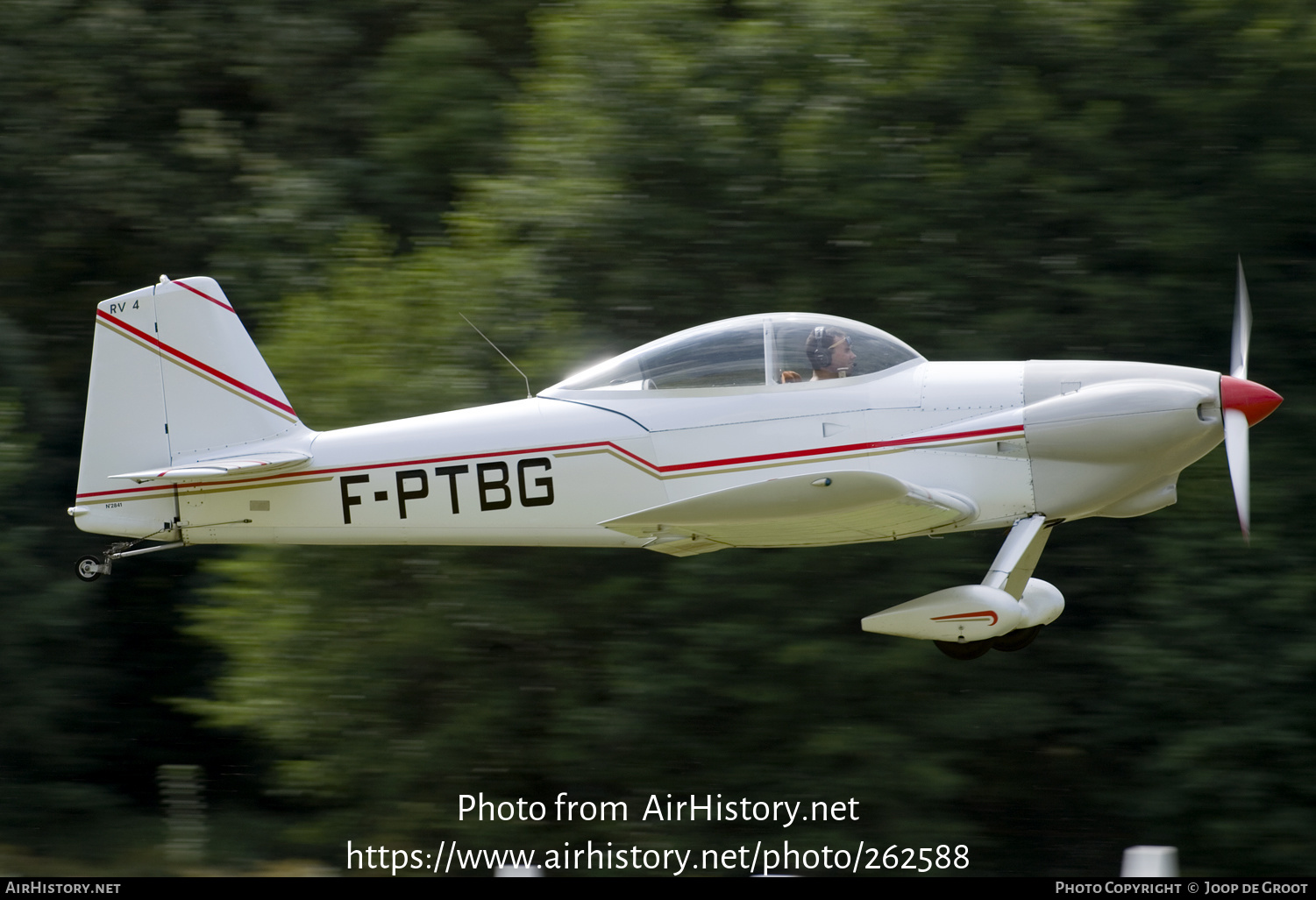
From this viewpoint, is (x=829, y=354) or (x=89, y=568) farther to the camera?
(x=89, y=568)

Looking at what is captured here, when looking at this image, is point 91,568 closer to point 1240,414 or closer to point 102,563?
point 102,563

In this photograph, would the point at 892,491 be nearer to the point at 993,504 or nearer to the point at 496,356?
the point at 993,504

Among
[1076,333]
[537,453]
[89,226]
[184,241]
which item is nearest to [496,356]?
[537,453]

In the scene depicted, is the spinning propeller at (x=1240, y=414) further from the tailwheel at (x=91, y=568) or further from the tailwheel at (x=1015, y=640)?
the tailwheel at (x=91, y=568)

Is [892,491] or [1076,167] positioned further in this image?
[1076,167]

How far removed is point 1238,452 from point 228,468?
5161mm

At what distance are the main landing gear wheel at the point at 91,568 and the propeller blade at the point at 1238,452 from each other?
596cm

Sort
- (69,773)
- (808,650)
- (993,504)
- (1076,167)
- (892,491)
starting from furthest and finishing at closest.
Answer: (69,773), (1076,167), (808,650), (993,504), (892,491)

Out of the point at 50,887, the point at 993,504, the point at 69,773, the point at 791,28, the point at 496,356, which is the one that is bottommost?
the point at 69,773

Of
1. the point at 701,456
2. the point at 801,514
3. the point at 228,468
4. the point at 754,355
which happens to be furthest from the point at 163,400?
the point at 801,514

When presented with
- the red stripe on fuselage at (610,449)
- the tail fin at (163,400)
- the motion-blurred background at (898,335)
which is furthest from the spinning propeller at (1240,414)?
the tail fin at (163,400)

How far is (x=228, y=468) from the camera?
7.11 meters

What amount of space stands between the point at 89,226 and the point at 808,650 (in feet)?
30.6

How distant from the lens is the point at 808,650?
9523mm
